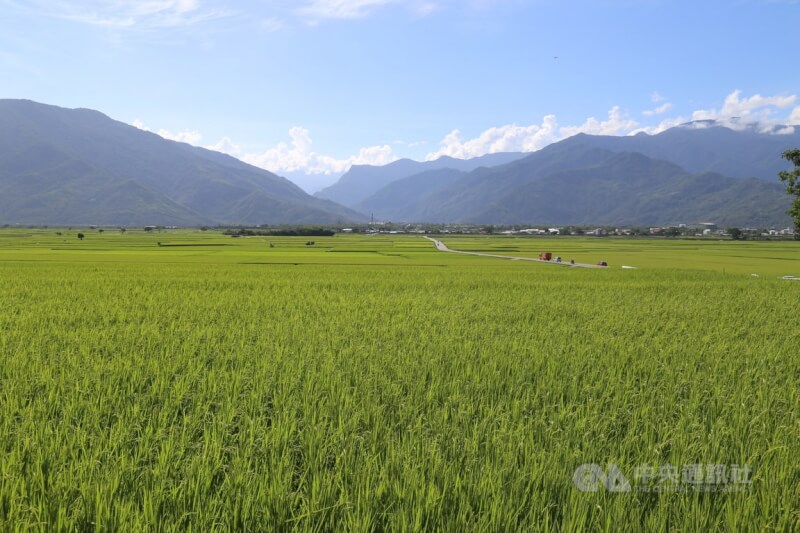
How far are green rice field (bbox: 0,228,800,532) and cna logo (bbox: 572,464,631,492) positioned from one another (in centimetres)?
5

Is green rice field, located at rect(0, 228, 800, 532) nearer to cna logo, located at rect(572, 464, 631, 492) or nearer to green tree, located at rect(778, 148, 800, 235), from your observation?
cna logo, located at rect(572, 464, 631, 492)

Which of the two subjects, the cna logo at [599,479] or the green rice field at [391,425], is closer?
the green rice field at [391,425]

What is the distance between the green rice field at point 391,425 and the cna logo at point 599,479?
1.8 inches

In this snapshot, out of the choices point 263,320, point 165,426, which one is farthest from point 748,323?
point 165,426

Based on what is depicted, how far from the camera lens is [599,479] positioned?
12.0ft

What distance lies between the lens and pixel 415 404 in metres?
5.70

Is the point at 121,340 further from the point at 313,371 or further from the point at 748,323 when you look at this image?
the point at 748,323

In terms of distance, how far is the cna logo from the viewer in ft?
11.6

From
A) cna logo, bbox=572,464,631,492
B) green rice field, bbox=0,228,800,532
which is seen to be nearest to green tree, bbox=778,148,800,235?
green rice field, bbox=0,228,800,532

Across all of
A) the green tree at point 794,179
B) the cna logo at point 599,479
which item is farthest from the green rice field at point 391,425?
the green tree at point 794,179

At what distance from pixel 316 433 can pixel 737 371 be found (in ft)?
23.1

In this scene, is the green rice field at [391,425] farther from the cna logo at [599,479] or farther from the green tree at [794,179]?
the green tree at [794,179]

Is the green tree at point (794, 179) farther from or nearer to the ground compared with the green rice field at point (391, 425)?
farther from the ground

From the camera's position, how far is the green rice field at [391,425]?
3.29 m
